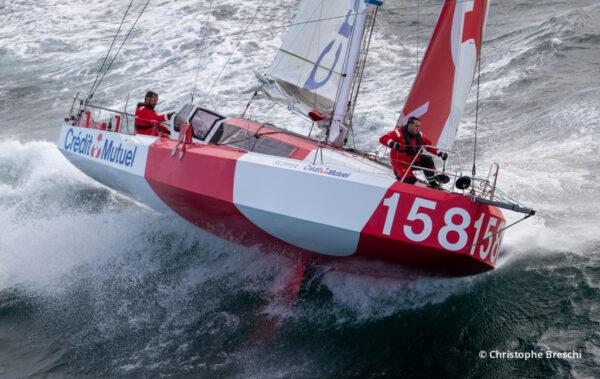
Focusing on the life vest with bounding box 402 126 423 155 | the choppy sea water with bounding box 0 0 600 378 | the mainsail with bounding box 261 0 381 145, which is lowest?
the choppy sea water with bounding box 0 0 600 378

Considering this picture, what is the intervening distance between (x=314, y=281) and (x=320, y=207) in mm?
1448

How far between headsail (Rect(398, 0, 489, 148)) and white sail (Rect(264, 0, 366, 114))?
37.6 inches

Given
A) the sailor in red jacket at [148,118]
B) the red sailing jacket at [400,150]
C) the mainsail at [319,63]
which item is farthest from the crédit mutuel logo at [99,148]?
the red sailing jacket at [400,150]

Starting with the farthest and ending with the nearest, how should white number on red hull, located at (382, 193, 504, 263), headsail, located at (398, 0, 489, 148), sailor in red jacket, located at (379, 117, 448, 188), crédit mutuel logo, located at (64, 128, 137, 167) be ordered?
crédit mutuel logo, located at (64, 128, 137, 167)
headsail, located at (398, 0, 489, 148)
sailor in red jacket, located at (379, 117, 448, 188)
white number on red hull, located at (382, 193, 504, 263)

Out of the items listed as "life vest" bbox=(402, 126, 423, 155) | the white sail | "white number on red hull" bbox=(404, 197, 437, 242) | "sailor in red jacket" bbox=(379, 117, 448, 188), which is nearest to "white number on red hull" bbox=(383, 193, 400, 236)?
"white number on red hull" bbox=(404, 197, 437, 242)

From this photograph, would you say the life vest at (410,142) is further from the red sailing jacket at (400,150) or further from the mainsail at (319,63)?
the mainsail at (319,63)

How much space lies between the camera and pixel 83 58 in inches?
648

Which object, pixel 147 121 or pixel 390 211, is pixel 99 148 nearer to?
pixel 147 121

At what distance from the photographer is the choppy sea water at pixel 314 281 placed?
244 inches

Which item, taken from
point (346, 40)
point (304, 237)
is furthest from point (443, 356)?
point (346, 40)

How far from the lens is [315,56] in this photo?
323 inches

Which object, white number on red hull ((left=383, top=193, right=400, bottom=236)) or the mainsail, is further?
the mainsail

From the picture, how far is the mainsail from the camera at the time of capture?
7918 millimetres

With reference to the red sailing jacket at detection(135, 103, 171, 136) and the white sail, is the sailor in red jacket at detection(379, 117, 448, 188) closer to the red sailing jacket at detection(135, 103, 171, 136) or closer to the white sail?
the white sail
